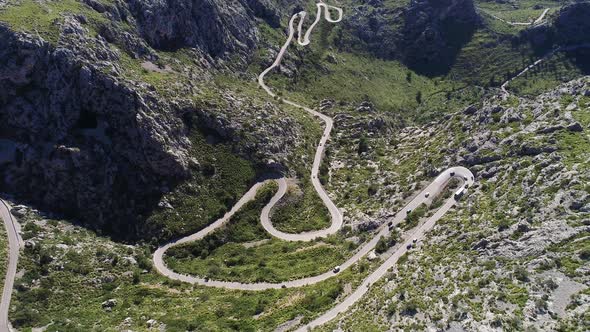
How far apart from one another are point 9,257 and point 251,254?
5165 cm

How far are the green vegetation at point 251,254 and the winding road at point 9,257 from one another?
3182 cm

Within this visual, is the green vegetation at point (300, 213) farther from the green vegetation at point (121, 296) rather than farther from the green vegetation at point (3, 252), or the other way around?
the green vegetation at point (3, 252)

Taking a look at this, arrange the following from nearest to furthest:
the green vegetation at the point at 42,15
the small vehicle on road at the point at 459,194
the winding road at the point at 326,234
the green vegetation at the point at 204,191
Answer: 1. the winding road at the point at 326,234
2. the small vehicle on road at the point at 459,194
3. the green vegetation at the point at 204,191
4. the green vegetation at the point at 42,15

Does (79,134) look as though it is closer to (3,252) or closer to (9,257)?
(3,252)

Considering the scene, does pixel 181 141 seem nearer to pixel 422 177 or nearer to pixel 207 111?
pixel 207 111

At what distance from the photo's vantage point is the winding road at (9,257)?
83.6 m

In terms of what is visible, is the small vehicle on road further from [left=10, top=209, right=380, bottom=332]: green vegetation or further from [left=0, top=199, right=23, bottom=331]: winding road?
[left=0, top=199, right=23, bottom=331]: winding road

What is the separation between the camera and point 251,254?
378ft

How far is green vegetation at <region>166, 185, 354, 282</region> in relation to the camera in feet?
340

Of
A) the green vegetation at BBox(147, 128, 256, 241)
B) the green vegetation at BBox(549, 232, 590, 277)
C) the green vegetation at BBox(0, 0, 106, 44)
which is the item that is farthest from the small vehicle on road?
the green vegetation at BBox(0, 0, 106, 44)

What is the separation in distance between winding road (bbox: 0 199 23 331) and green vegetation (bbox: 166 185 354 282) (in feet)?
104

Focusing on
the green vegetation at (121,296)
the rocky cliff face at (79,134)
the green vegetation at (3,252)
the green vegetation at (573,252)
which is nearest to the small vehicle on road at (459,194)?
the green vegetation at (121,296)

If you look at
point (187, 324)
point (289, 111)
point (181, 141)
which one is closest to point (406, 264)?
point (187, 324)

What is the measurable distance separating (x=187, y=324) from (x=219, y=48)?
12237 cm
